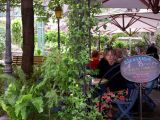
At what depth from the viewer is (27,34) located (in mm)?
9422

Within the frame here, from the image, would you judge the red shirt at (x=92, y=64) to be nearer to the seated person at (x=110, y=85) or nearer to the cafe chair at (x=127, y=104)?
the seated person at (x=110, y=85)

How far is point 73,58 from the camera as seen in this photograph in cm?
471

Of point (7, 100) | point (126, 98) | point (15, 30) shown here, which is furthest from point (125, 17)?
point (15, 30)

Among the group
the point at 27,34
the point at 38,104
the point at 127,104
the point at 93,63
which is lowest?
the point at 127,104

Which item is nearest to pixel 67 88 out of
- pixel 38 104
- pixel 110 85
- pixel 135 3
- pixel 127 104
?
pixel 38 104

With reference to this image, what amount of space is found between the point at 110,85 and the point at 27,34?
3.26 metres

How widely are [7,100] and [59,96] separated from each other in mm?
1004

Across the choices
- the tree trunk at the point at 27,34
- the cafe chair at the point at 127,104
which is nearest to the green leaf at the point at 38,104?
the cafe chair at the point at 127,104

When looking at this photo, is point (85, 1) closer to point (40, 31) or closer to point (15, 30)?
point (40, 31)

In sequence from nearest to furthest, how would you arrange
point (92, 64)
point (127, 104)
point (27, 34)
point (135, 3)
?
point (127, 104) < point (92, 64) < point (27, 34) < point (135, 3)

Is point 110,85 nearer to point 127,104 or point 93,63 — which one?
point 127,104

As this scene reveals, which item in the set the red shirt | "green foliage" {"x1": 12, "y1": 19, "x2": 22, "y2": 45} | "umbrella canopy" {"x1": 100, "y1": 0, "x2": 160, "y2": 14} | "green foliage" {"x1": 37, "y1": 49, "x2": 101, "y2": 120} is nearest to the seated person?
the red shirt

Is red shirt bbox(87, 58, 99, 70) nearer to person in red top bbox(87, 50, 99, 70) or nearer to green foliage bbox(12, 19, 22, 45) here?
person in red top bbox(87, 50, 99, 70)

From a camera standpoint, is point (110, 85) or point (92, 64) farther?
point (92, 64)
